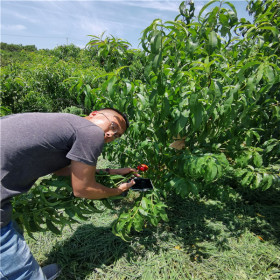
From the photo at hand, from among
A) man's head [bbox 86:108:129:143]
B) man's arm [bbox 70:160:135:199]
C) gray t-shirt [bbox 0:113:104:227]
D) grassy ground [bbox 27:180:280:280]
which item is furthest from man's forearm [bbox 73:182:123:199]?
grassy ground [bbox 27:180:280:280]

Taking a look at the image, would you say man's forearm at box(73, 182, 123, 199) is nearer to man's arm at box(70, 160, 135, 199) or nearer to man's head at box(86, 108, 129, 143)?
man's arm at box(70, 160, 135, 199)

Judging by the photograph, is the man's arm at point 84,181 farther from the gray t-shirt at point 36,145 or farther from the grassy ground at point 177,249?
the grassy ground at point 177,249

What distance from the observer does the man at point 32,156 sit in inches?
41.9

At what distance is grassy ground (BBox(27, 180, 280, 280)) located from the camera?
1.93 metres

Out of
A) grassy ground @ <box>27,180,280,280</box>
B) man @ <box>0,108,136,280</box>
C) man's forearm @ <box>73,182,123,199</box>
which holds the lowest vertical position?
grassy ground @ <box>27,180,280,280</box>

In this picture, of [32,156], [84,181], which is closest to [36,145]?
[32,156]

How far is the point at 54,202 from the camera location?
4.85ft

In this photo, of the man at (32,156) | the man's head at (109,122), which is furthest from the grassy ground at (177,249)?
the man's head at (109,122)

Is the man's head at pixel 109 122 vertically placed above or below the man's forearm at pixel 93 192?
above

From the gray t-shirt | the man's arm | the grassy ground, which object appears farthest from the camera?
the grassy ground

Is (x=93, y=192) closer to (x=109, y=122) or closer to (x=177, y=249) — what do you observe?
(x=109, y=122)

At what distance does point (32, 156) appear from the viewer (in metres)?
1.10

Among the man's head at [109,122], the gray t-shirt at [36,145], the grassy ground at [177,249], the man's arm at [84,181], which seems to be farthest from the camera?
the grassy ground at [177,249]

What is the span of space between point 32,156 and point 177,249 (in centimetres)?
183
